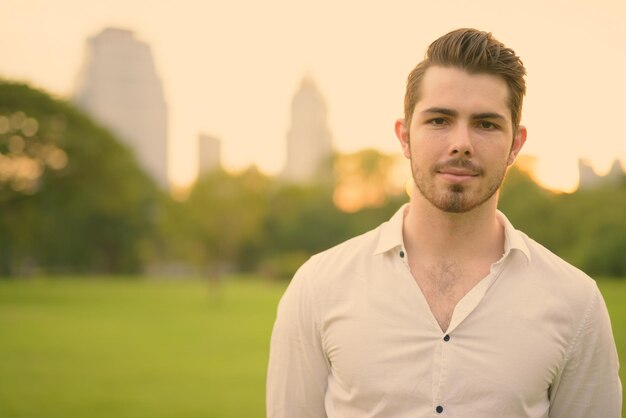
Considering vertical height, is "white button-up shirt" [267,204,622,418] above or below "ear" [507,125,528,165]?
below

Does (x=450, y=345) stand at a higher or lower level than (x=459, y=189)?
lower

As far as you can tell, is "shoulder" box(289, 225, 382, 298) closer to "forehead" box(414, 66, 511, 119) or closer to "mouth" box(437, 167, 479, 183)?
"mouth" box(437, 167, 479, 183)

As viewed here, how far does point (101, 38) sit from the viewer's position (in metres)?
140

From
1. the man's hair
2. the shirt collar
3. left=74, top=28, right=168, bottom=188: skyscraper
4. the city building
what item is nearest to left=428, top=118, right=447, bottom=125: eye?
the man's hair

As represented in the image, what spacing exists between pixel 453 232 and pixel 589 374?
0.79 metres

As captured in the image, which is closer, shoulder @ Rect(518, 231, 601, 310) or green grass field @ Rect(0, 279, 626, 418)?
shoulder @ Rect(518, 231, 601, 310)

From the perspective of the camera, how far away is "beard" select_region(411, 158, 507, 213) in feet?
8.94

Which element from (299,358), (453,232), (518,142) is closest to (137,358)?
(299,358)

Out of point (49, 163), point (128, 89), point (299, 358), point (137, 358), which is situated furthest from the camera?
point (128, 89)

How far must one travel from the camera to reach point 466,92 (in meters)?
2.77

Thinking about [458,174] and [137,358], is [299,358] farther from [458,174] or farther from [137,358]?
[137,358]

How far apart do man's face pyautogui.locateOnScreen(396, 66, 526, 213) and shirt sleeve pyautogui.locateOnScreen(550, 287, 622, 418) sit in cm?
66

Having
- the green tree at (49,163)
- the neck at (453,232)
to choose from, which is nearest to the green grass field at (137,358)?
the green tree at (49,163)

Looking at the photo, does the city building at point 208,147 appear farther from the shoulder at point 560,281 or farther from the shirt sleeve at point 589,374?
the shirt sleeve at point 589,374
